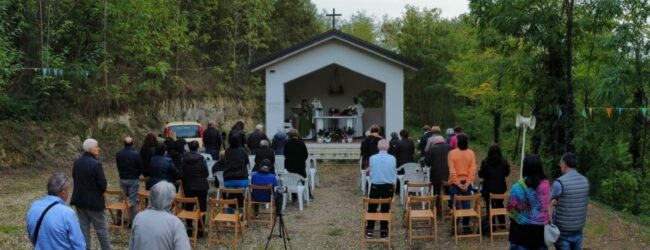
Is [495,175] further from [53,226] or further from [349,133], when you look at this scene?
[349,133]

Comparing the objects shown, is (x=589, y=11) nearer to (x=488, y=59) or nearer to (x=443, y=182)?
(x=443, y=182)

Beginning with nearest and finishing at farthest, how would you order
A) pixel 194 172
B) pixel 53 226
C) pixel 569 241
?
pixel 53 226, pixel 569 241, pixel 194 172

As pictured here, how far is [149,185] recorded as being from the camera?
24.3 feet

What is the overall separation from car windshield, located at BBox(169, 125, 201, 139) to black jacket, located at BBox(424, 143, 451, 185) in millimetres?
9076

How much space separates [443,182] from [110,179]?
8433mm

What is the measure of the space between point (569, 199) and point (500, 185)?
2.33 m

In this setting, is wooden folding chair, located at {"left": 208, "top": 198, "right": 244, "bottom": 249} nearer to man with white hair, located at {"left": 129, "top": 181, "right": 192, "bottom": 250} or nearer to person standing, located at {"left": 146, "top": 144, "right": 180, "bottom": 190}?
person standing, located at {"left": 146, "top": 144, "right": 180, "bottom": 190}

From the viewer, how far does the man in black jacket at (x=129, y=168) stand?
706cm

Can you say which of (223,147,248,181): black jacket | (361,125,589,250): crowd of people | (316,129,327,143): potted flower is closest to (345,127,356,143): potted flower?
(316,129,327,143): potted flower

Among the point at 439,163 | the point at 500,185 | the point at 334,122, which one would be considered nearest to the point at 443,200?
the point at 439,163

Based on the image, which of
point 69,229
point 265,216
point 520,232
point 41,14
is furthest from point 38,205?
point 41,14

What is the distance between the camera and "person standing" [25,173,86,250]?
3.63 metres

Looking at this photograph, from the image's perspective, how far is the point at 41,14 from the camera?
48.4 ft

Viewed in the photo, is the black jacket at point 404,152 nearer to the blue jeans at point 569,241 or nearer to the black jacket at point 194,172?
the black jacket at point 194,172
